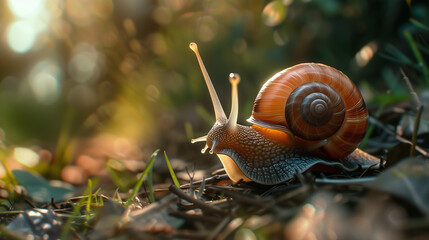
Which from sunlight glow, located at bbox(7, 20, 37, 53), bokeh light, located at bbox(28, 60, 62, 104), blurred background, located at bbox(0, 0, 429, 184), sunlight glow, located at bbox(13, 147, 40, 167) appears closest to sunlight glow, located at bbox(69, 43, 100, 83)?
blurred background, located at bbox(0, 0, 429, 184)

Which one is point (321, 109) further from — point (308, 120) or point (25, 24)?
point (25, 24)

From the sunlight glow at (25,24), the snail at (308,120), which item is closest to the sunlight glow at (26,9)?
the sunlight glow at (25,24)

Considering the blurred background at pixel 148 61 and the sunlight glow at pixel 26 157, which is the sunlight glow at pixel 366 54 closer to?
the blurred background at pixel 148 61

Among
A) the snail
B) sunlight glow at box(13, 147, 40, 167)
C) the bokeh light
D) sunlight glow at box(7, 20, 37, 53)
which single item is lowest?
sunlight glow at box(13, 147, 40, 167)

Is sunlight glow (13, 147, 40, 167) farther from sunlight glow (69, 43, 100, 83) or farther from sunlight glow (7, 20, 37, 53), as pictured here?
sunlight glow (7, 20, 37, 53)

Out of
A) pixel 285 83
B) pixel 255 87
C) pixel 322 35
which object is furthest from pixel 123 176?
pixel 322 35

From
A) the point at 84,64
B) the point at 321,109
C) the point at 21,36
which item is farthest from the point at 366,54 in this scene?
the point at 21,36
